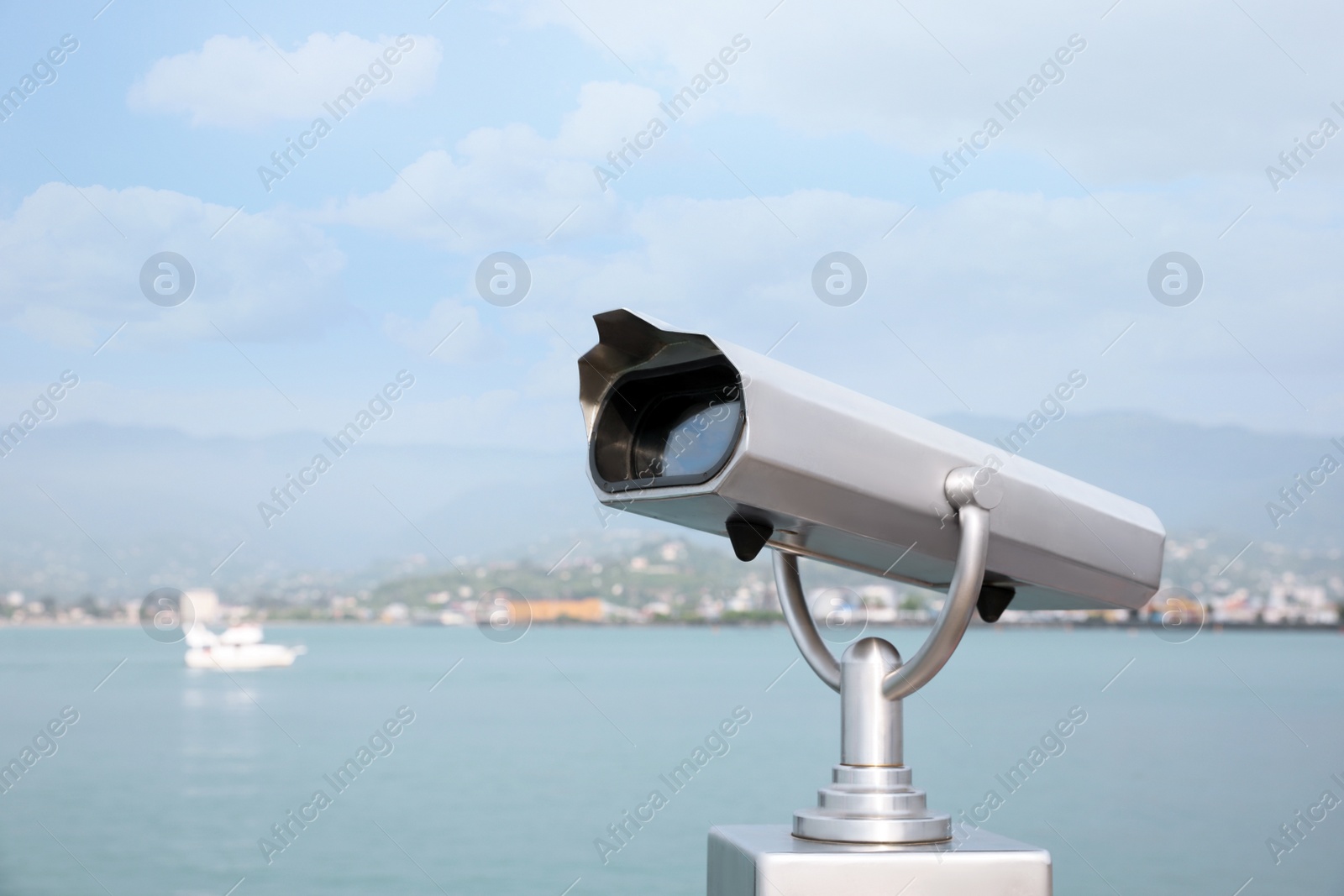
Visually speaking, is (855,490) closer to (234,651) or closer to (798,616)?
(798,616)

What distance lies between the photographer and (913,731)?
3681 cm

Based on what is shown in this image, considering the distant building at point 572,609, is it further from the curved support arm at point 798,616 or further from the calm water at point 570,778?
the curved support arm at point 798,616

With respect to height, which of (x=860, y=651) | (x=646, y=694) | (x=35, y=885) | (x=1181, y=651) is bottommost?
(x=860, y=651)

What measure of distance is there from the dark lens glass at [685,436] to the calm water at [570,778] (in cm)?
350

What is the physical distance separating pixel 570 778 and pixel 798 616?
25.8 m

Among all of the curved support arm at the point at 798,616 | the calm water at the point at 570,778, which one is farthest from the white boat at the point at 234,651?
the curved support arm at the point at 798,616

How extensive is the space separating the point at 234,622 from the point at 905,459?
79154 millimetres

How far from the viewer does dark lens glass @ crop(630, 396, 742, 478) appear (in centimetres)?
88

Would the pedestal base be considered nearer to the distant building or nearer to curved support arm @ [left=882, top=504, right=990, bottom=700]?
curved support arm @ [left=882, top=504, right=990, bottom=700]

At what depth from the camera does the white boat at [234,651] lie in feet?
181

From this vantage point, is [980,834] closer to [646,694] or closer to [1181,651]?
[646,694]

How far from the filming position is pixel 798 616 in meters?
1.12

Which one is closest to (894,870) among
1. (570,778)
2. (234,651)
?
(570,778)

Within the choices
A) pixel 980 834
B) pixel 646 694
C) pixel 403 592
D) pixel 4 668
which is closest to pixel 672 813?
pixel 646 694
